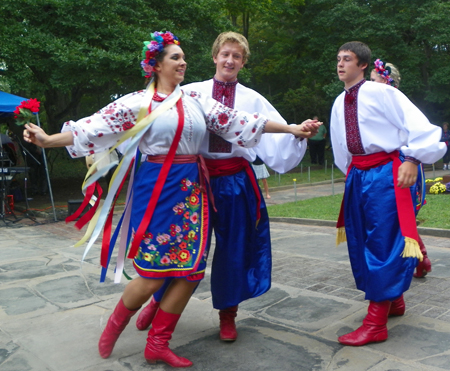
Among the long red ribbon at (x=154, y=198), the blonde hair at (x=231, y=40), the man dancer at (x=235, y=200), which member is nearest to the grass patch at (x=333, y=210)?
the man dancer at (x=235, y=200)

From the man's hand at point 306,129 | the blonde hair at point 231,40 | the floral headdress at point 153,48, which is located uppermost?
the blonde hair at point 231,40

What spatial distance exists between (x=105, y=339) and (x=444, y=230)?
4.64 m

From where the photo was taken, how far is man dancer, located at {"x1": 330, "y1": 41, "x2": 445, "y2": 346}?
2.77 m

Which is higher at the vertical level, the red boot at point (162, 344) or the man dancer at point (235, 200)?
the man dancer at point (235, 200)

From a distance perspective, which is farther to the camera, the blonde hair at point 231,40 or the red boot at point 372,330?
the blonde hair at point 231,40

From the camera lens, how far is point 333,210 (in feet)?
27.4

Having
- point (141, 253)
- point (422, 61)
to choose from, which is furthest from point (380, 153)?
point (422, 61)

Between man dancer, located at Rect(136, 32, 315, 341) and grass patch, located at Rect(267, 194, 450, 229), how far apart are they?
3936mm

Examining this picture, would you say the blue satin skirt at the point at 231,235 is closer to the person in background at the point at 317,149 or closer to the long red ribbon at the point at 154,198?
the long red ribbon at the point at 154,198

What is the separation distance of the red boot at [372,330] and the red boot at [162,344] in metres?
0.94

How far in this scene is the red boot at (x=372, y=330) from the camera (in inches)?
111

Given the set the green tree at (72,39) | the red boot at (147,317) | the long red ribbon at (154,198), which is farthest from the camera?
the green tree at (72,39)

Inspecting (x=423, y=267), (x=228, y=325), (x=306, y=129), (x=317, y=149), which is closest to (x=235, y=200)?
(x=306, y=129)

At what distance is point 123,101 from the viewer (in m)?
2.70
